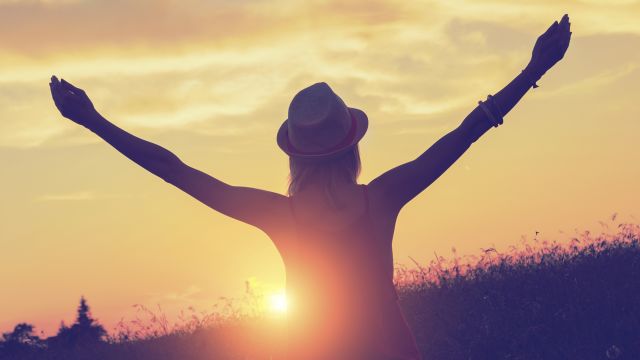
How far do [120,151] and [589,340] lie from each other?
19.1ft

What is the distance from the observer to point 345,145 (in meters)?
4.14

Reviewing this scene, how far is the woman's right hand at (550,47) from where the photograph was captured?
425cm

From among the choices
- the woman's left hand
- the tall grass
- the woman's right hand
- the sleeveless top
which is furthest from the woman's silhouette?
the tall grass

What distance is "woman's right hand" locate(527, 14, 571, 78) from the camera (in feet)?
14.0

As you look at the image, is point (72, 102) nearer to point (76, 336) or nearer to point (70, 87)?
point (70, 87)

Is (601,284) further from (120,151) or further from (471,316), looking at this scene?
(120,151)

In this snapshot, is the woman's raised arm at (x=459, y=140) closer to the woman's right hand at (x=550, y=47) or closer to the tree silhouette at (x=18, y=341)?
the woman's right hand at (x=550, y=47)

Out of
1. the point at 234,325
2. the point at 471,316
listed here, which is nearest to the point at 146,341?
the point at 234,325

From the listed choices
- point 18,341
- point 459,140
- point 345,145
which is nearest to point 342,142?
point 345,145

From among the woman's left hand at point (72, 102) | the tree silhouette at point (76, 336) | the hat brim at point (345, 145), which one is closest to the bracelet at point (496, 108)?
the hat brim at point (345, 145)

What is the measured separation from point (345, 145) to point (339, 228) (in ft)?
1.43

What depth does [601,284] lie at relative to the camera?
30.1 feet

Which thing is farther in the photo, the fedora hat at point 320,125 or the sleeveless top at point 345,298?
the fedora hat at point 320,125

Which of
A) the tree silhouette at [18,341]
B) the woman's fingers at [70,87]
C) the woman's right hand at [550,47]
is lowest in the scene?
the woman's right hand at [550,47]
